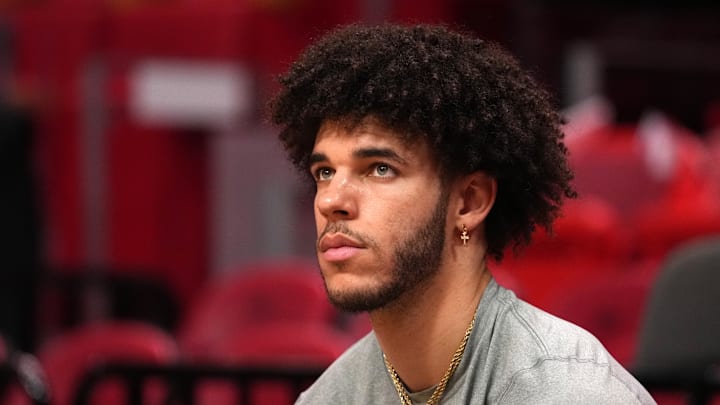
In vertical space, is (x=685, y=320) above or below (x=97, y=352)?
above

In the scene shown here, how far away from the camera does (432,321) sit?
6.92 feet

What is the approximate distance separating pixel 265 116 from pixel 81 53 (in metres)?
5.68

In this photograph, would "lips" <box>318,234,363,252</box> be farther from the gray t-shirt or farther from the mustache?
the gray t-shirt

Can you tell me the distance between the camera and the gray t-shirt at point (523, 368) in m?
1.92

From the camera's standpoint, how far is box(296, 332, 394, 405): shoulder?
223cm

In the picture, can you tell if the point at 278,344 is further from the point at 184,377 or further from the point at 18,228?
the point at 18,228

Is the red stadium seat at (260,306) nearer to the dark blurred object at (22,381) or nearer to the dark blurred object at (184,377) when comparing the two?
the dark blurred object at (22,381)

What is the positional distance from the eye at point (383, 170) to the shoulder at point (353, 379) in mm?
359

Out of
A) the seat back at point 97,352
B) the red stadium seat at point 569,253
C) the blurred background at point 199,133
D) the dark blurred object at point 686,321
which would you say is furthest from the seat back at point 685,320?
the blurred background at point 199,133

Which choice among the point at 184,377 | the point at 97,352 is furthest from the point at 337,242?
the point at 97,352

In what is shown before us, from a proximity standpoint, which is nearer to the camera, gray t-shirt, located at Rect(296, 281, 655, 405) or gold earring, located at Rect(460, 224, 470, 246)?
gray t-shirt, located at Rect(296, 281, 655, 405)

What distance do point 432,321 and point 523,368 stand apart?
0.19 metres

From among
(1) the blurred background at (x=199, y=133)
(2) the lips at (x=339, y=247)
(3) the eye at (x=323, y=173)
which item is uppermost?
(1) the blurred background at (x=199, y=133)

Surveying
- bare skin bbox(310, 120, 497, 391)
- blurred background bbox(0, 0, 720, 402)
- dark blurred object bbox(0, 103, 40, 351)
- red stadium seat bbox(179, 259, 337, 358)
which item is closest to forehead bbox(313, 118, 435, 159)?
bare skin bbox(310, 120, 497, 391)
